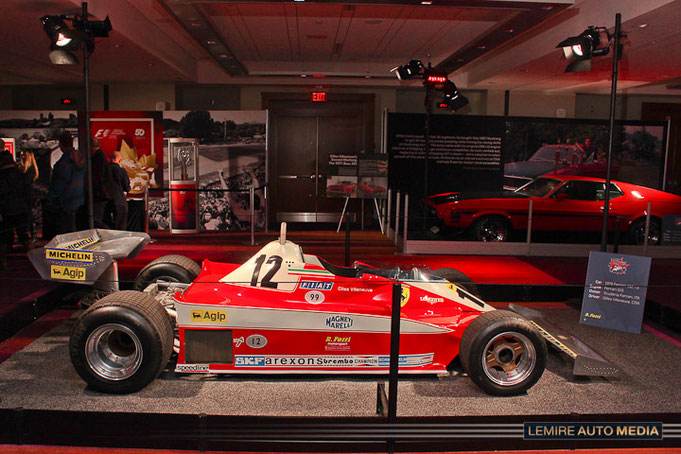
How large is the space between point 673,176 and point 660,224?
3176mm

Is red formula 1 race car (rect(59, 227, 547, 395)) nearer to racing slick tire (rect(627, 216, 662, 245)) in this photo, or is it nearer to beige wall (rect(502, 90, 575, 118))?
racing slick tire (rect(627, 216, 662, 245))

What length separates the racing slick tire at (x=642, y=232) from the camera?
9.14 meters

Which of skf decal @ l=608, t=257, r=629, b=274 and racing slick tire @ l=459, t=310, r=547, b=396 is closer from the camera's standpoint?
racing slick tire @ l=459, t=310, r=547, b=396

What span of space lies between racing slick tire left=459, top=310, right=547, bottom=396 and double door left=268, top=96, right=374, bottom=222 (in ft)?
30.0

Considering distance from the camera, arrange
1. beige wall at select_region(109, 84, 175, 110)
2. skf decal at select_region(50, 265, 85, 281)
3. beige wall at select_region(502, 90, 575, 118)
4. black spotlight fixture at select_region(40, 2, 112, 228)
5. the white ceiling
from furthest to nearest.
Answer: beige wall at select_region(502, 90, 575, 118) < beige wall at select_region(109, 84, 175, 110) < the white ceiling < black spotlight fixture at select_region(40, 2, 112, 228) < skf decal at select_region(50, 265, 85, 281)

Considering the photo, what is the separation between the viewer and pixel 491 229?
30.3 ft

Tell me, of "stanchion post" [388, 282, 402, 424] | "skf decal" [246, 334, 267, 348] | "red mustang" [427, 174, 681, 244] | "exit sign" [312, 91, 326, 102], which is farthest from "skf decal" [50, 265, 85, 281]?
"exit sign" [312, 91, 326, 102]

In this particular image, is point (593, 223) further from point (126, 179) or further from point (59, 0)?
point (59, 0)

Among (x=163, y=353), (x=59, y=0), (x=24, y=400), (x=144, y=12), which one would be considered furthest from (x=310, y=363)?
(x=144, y=12)

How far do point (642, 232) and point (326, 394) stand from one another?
7.37 m

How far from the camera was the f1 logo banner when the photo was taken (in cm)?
520

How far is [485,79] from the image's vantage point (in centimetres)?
1130

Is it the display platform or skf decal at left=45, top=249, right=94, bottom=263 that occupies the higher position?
skf decal at left=45, top=249, right=94, bottom=263

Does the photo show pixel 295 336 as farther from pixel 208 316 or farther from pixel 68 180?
pixel 68 180
